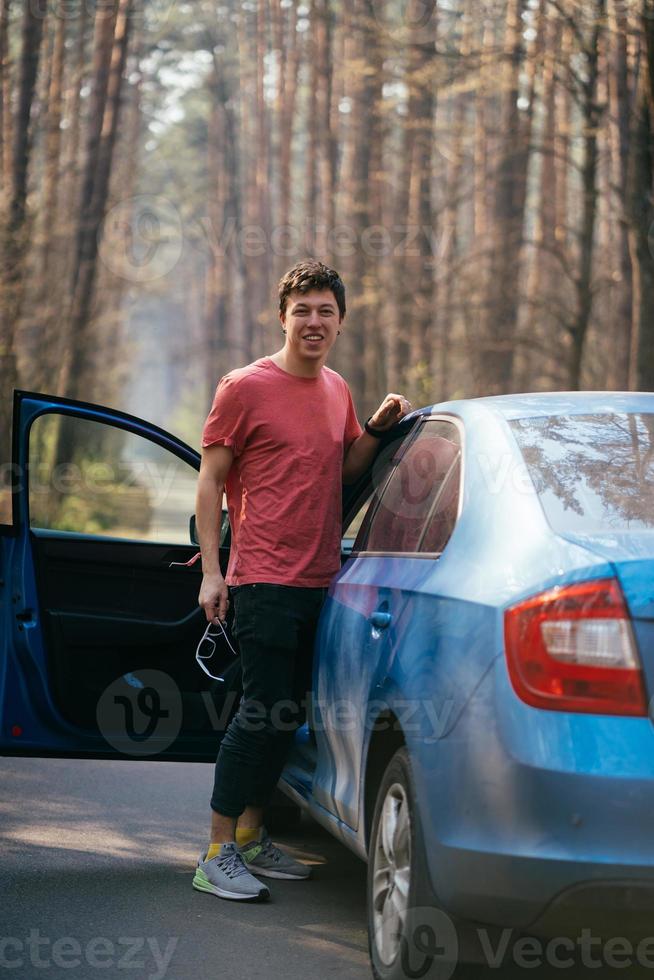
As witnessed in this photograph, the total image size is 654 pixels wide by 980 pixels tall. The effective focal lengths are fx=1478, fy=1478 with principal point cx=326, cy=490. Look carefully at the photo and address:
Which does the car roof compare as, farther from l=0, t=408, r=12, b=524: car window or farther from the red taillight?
l=0, t=408, r=12, b=524: car window

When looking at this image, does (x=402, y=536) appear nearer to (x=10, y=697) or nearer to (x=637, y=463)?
(x=637, y=463)

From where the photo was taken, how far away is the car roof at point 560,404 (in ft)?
14.3

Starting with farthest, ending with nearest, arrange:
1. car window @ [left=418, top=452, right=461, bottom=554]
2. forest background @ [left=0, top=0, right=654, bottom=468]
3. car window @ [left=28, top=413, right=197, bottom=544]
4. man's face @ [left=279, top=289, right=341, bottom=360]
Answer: car window @ [left=28, top=413, right=197, bottom=544], forest background @ [left=0, top=0, right=654, bottom=468], man's face @ [left=279, top=289, right=341, bottom=360], car window @ [left=418, top=452, right=461, bottom=554]

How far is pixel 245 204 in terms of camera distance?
65.1 metres

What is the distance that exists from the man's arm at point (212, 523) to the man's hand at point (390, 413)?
0.54 metres

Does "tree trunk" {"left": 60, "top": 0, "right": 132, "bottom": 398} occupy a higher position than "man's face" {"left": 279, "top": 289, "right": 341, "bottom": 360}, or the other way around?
"tree trunk" {"left": 60, "top": 0, "right": 132, "bottom": 398}

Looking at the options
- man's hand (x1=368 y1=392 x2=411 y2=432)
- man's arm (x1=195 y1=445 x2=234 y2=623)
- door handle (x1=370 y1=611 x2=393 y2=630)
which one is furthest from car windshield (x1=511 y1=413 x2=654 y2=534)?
man's arm (x1=195 y1=445 x2=234 y2=623)

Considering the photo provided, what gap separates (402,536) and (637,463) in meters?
0.88

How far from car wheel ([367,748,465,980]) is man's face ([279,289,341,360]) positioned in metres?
1.79

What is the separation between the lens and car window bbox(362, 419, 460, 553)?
442 centimetres

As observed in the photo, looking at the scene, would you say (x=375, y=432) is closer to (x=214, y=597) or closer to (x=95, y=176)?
(x=214, y=597)

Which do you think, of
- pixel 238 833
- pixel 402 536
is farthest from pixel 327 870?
pixel 402 536

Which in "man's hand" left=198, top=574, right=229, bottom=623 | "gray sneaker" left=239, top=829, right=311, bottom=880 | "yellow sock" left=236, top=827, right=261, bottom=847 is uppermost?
"man's hand" left=198, top=574, right=229, bottom=623

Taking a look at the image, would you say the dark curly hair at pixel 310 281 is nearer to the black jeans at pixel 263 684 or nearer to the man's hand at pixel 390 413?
the man's hand at pixel 390 413
